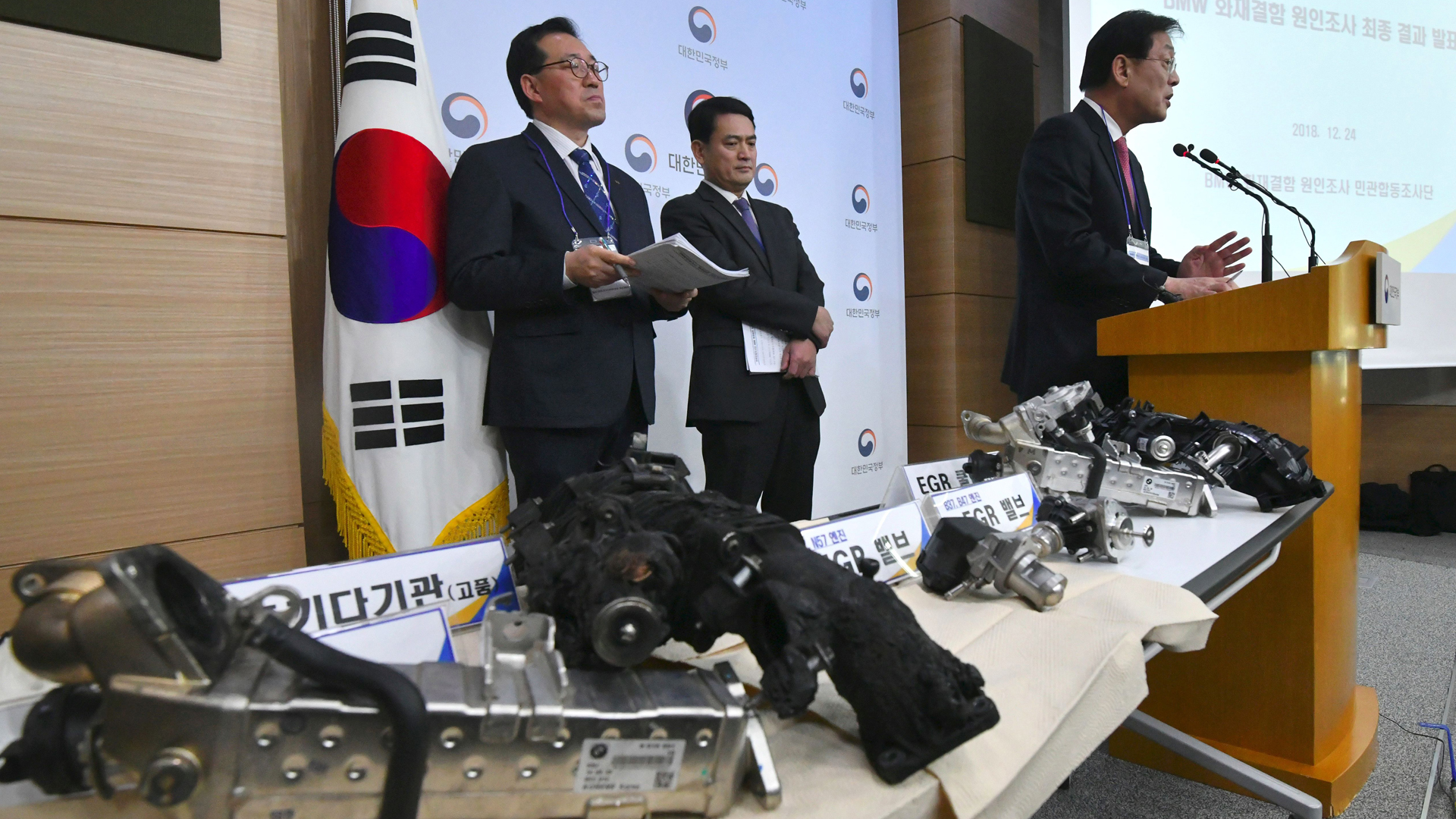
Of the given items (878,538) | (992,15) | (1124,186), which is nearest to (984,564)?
(878,538)

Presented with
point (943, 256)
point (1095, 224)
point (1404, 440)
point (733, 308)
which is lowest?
point (1404, 440)

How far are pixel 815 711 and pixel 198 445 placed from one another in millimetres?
1502

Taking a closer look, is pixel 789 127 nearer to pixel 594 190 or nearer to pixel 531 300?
pixel 594 190

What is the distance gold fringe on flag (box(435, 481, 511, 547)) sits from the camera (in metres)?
1.89

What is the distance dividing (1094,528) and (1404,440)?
4671 mm

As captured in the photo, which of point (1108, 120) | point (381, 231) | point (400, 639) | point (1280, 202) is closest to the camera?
point (400, 639)

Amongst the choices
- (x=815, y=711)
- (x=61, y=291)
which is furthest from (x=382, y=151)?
(x=815, y=711)

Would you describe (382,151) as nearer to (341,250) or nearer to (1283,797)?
(341,250)

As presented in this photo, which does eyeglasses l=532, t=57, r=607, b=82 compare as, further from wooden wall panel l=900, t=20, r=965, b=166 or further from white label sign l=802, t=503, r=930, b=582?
wooden wall panel l=900, t=20, r=965, b=166

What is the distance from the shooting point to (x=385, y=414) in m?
1.80

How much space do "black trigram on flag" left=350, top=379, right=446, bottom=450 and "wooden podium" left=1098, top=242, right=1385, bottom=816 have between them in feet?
5.61

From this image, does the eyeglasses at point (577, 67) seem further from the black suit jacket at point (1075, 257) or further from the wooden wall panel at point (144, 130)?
the black suit jacket at point (1075, 257)

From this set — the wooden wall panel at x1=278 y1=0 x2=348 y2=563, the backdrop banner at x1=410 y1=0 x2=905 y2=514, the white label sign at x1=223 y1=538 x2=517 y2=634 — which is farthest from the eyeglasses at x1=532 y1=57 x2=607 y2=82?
the white label sign at x1=223 y1=538 x2=517 y2=634

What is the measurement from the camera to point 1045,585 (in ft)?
2.84
